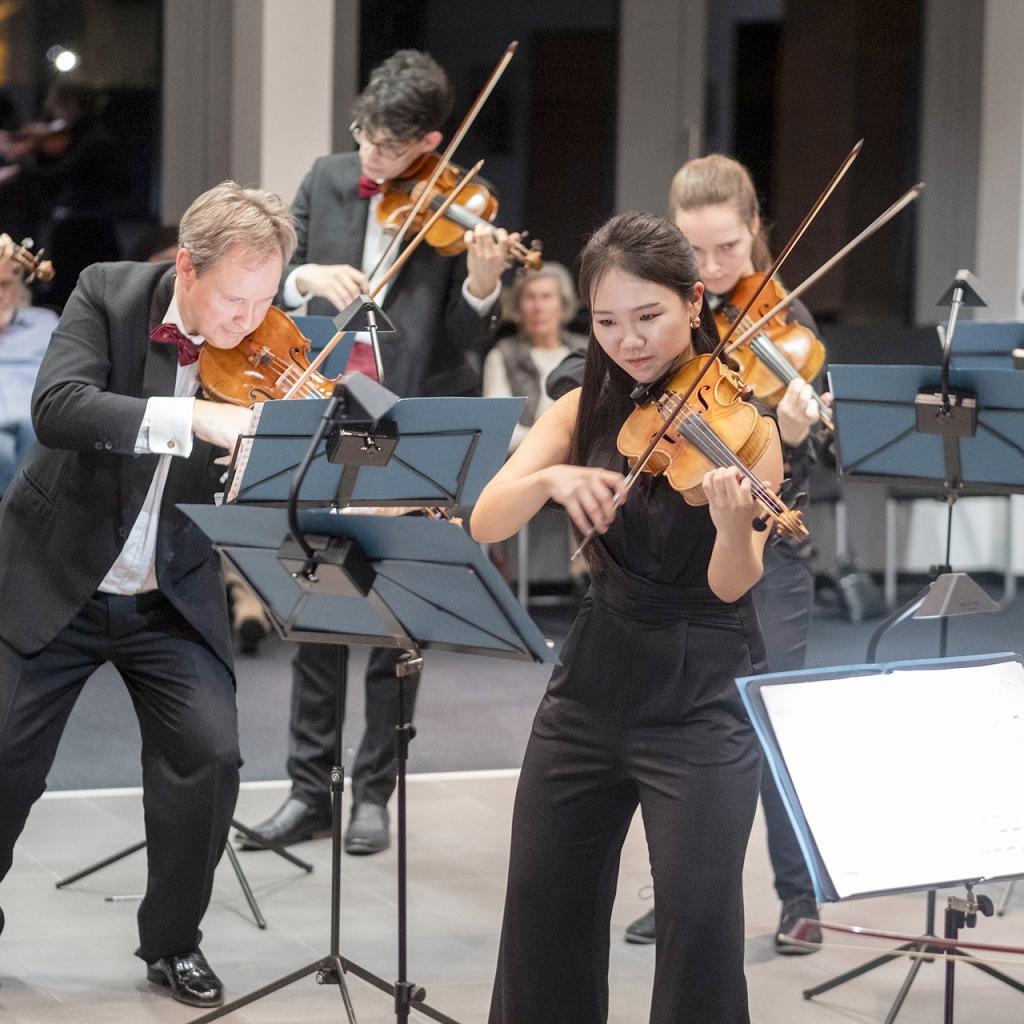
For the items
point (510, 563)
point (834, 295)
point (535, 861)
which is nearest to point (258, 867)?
point (535, 861)

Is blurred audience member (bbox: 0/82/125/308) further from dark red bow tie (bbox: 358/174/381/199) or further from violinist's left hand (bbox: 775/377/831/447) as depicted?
violinist's left hand (bbox: 775/377/831/447)

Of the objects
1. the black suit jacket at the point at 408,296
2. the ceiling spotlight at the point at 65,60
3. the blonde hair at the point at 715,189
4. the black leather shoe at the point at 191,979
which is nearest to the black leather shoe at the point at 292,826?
the black leather shoe at the point at 191,979

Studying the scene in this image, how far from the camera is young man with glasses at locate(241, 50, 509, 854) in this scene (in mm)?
3887

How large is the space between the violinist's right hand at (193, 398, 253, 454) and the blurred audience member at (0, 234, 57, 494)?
9.98ft

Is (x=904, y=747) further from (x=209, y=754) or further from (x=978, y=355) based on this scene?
(x=978, y=355)

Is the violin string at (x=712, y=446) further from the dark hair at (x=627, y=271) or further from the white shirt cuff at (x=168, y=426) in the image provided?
the white shirt cuff at (x=168, y=426)

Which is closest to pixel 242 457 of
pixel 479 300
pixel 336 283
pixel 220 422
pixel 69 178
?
pixel 220 422

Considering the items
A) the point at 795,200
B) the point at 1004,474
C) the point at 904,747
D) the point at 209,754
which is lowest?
the point at 209,754

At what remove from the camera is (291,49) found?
6621 millimetres

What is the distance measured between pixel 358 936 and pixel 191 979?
466mm

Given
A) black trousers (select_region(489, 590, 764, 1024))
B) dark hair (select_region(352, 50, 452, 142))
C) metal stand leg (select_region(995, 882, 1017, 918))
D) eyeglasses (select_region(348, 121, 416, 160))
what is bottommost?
metal stand leg (select_region(995, 882, 1017, 918))

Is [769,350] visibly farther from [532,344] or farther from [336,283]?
[532,344]

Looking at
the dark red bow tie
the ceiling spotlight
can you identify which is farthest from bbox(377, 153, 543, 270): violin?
the ceiling spotlight

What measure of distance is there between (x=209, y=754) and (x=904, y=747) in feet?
4.18
